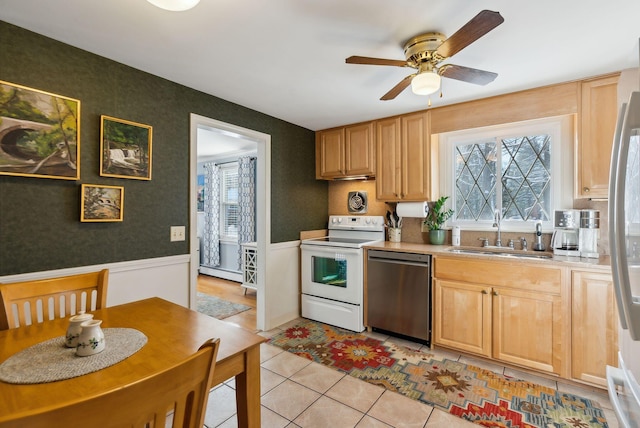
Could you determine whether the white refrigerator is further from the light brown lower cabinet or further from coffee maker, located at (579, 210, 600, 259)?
coffee maker, located at (579, 210, 600, 259)

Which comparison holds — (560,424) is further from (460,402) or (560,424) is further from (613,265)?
(613,265)

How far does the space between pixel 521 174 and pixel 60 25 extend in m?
3.69

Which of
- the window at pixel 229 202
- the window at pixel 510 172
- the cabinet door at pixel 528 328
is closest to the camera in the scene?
the cabinet door at pixel 528 328

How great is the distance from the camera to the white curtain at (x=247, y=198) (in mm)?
5031

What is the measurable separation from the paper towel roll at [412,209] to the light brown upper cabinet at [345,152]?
51 cm

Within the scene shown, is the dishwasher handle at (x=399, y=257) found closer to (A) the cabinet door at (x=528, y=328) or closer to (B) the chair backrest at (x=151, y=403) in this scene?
(A) the cabinet door at (x=528, y=328)

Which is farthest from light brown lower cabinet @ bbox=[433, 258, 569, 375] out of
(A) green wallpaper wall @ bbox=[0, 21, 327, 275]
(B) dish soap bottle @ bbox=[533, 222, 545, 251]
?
(A) green wallpaper wall @ bbox=[0, 21, 327, 275]

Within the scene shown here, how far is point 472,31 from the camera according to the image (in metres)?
1.40

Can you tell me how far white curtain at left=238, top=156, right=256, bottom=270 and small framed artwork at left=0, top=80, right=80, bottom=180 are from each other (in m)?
3.20

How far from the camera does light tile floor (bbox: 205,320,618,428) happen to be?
71.3 inches

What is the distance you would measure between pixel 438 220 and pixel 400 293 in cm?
91

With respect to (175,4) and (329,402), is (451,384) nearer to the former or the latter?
(329,402)

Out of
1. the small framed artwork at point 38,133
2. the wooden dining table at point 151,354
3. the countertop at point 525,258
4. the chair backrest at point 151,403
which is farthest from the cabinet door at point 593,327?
the small framed artwork at point 38,133

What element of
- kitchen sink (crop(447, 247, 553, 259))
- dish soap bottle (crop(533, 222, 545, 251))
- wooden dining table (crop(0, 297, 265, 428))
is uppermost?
dish soap bottle (crop(533, 222, 545, 251))
